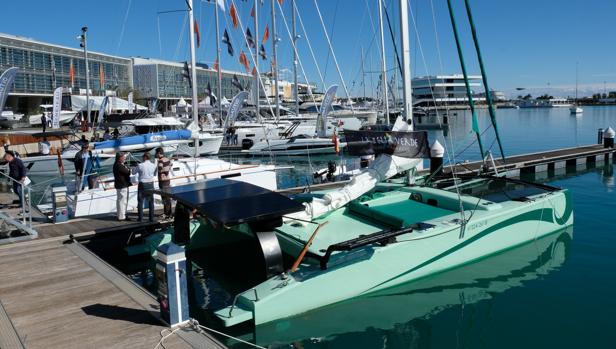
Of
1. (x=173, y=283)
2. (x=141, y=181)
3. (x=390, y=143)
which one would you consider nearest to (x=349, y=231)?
(x=390, y=143)

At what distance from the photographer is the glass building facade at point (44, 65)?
65.0 metres

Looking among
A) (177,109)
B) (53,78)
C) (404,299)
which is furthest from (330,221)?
(53,78)

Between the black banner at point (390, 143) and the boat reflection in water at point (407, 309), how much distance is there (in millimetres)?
2562

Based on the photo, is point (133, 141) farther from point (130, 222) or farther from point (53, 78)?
point (53, 78)

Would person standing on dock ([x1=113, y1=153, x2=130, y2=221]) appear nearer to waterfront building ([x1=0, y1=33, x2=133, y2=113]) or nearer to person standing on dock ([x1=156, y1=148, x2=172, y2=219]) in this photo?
person standing on dock ([x1=156, y1=148, x2=172, y2=219])

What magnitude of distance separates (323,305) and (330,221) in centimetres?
266

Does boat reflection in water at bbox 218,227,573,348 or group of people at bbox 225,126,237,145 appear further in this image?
group of people at bbox 225,126,237,145

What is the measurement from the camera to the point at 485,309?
28.0 ft

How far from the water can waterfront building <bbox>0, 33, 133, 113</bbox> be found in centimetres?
5880

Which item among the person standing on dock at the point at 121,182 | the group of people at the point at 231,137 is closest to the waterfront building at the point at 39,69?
the group of people at the point at 231,137

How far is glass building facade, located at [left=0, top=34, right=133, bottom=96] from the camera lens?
6500cm

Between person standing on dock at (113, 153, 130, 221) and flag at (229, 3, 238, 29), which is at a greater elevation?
flag at (229, 3, 238, 29)

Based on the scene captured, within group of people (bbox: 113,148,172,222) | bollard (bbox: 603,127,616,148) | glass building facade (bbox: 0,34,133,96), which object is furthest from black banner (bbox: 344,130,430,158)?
glass building facade (bbox: 0,34,133,96)

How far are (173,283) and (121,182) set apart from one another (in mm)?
6614
